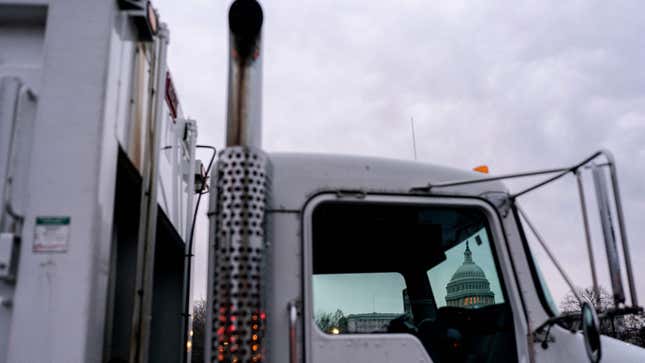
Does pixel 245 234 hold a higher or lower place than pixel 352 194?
lower

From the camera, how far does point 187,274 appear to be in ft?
11.8

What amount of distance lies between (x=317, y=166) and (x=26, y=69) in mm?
1330

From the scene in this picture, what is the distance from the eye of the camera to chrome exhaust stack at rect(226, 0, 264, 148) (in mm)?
2461

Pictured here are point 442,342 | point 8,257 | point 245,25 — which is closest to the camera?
point 8,257

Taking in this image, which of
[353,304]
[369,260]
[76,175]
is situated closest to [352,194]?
[353,304]

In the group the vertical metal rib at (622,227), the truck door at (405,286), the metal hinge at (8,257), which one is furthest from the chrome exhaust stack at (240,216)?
the vertical metal rib at (622,227)

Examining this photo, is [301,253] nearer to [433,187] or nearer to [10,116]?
[433,187]

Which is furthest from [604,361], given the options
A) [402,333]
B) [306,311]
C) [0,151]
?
[0,151]

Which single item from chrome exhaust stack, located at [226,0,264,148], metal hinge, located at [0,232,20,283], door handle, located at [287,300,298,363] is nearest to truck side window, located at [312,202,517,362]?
door handle, located at [287,300,298,363]

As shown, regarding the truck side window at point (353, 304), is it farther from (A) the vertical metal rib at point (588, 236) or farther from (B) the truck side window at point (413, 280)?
(A) the vertical metal rib at point (588, 236)

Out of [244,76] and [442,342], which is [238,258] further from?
[442,342]

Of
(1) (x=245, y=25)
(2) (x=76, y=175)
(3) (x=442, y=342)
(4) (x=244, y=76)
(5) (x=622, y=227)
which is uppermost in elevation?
(1) (x=245, y=25)

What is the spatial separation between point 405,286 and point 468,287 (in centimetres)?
40

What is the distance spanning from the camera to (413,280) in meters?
3.44
